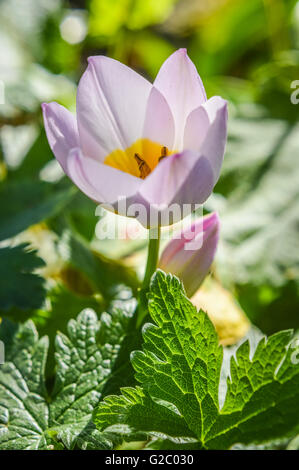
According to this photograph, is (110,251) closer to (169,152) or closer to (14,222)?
(14,222)

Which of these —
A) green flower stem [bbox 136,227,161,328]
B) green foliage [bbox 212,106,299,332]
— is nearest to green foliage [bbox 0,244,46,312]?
green flower stem [bbox 136,227,161,328]

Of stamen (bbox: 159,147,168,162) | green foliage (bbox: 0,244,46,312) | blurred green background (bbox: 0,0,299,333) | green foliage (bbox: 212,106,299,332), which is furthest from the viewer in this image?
green foliage (bbox: 212,106,299,332)

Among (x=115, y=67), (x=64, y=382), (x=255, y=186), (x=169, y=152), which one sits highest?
(x=115, y=67)

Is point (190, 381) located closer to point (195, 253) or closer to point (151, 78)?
point (195, 253)

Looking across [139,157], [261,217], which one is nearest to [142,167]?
[139,157]

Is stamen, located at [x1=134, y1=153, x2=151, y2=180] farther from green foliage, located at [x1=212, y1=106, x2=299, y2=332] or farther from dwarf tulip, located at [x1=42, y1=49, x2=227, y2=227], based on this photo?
green foliage, located at [x1=212, y1=106, x2=299, y2=332]

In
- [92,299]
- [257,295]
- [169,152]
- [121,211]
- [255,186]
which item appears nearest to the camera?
[121,211]
